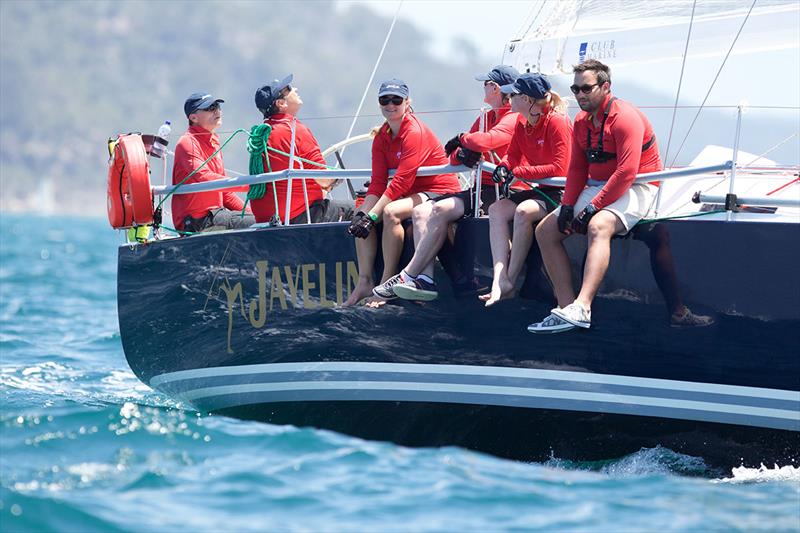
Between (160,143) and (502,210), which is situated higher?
(160,143)

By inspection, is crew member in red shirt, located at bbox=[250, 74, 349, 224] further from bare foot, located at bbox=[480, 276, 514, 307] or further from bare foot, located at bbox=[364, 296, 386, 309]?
bare foot, located at bbox=[480, 276, 514, 307]

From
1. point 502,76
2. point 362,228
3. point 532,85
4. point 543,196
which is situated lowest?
point 362,228

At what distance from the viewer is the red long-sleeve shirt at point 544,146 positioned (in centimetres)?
650

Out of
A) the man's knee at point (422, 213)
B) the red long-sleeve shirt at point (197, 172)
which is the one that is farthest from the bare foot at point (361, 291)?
the red long-sleeve shirt at point (197, 172)

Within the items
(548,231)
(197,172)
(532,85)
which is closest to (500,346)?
(548,231)

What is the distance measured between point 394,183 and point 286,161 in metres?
1.12

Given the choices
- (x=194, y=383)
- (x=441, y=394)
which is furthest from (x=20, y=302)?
(x=441, y=394)

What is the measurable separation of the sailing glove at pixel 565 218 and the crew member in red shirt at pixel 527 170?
0.21 m

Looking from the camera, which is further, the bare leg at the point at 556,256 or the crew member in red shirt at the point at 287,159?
the crew member in red shirt at the point at 287,159

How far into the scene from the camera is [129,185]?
25.8 ft

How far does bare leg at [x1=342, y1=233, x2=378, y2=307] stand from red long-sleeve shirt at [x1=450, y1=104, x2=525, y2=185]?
2.14 feet

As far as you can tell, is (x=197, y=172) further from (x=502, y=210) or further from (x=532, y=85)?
(x=532, y=85)

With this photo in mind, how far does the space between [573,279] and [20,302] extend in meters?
14.6

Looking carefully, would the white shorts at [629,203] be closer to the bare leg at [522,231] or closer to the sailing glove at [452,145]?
the bare leg at [522,231]
